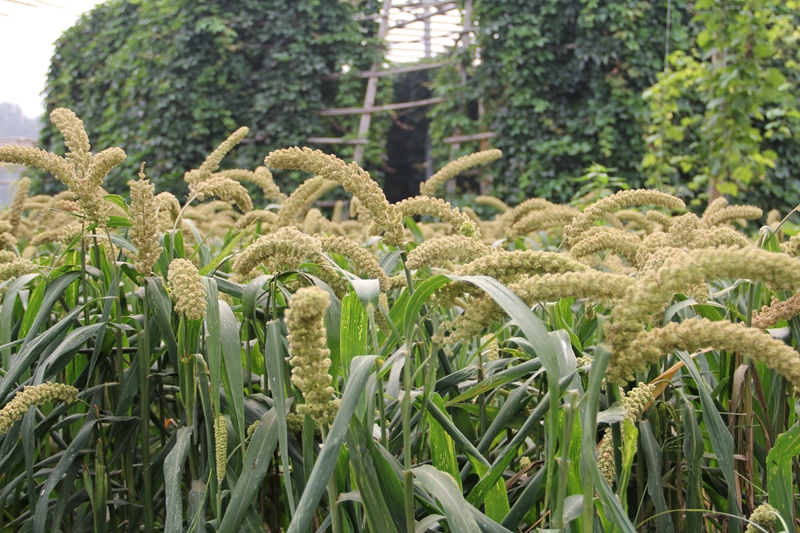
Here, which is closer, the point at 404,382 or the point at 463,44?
the point at 404,382

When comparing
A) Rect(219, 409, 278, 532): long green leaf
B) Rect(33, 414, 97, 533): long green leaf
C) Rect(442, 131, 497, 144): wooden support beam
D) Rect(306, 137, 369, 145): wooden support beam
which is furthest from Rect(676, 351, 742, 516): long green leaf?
Rect(306, 137, 369, 145): wooden support beam

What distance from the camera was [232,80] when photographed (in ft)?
27.7

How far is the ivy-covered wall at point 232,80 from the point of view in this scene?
8.12 metres

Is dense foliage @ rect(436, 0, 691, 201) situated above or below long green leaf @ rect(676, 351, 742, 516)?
above

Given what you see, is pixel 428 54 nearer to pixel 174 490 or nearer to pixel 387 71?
pixel 387 71

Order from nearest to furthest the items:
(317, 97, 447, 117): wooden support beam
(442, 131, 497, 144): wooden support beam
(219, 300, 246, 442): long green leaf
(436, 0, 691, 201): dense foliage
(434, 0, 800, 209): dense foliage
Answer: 1. (219, 300, 246, 442): long green leaf
2. (434, 0, 800, 209): dense foliage
3. (436, 0, 691, 201): dense foliage
4. (442, 131, 497, 144): wooden support beam
5. (317, 97, 447, 117): wooden support beam

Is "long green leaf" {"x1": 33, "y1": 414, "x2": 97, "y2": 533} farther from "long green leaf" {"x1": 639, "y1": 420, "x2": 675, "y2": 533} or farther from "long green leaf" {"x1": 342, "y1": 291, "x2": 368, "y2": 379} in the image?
"long green leaf" {"x1": 639, "y1": 420, "x2": 675, "y2": 533}

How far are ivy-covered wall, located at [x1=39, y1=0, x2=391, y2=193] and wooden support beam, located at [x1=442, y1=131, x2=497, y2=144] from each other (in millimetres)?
1013

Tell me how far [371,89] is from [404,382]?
8.04 metres

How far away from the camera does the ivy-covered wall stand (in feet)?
26.7

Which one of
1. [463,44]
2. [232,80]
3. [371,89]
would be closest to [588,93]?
[463,44]

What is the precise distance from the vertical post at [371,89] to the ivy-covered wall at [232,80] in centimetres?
13

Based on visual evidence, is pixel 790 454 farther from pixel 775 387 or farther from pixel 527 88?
pixel 527 88

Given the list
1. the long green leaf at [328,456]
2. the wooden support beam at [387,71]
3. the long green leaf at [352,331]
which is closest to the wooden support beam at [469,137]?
the wooden support beam at [387,71]
